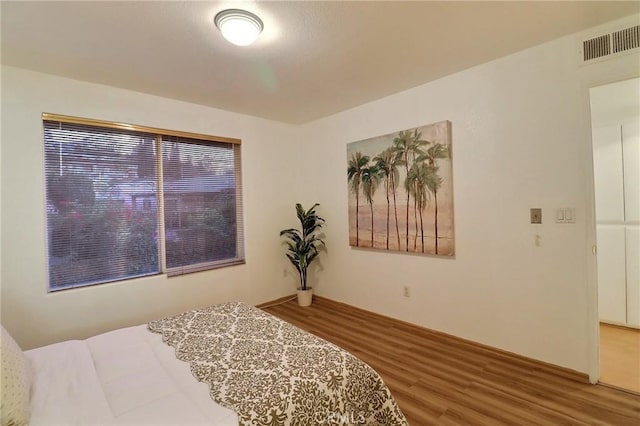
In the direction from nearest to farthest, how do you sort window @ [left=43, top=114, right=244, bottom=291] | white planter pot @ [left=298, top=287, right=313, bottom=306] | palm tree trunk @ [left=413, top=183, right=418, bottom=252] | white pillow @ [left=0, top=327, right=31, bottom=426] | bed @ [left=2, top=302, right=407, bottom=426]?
white pillow @ [left=0, top=327, right=31, bottom=426], bed @ [left=2, top=302, right=407, bottom=426], window @ [left=43, top=114, right=244, bottom=291], palm tree trunk @ [left=413, top=183, right=418, bottom=252], white planter pot @ [left=298, top=287, right=313, bottom=306]

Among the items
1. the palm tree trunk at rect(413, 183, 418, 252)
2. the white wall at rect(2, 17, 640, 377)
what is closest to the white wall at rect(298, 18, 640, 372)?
the white wall at rect(2, 17, 640, 377)

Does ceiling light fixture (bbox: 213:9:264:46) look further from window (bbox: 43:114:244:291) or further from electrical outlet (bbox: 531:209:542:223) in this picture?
electrical outlet (bbox: 531:209:542:223)

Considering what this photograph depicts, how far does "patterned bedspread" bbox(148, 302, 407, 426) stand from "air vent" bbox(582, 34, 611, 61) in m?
2.61

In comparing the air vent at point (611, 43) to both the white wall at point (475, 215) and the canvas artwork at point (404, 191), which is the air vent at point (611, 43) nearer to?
the white wall at point (475, 215)

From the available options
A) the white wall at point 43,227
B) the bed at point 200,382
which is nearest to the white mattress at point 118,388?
the bed at point 200,382

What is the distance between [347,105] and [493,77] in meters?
1.56

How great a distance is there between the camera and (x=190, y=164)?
132 inches

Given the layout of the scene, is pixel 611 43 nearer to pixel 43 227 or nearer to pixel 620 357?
pixel 620 357

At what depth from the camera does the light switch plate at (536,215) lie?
2.29m

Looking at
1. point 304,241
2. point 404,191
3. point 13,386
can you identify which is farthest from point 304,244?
point 13,386

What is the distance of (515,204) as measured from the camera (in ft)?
7.91

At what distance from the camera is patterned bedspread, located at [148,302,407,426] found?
1206mm

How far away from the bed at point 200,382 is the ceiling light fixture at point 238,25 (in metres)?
1.89

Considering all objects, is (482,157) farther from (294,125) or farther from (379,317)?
(294,125)
